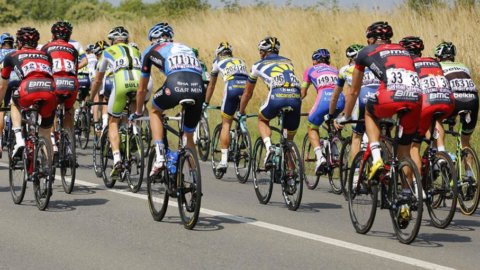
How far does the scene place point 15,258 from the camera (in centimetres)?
942

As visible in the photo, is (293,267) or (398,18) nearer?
(293,267)

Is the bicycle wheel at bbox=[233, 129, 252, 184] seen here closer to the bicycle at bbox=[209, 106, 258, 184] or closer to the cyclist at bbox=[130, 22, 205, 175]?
the bicycle at bbox=[209, 106, 258, 184]

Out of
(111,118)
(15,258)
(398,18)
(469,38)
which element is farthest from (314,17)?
(15,258)

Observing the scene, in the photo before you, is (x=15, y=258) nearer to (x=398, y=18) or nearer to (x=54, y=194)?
(x=54, y=194)

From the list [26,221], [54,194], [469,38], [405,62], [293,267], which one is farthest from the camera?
[469,38]

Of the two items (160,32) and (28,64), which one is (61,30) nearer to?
(28,64)

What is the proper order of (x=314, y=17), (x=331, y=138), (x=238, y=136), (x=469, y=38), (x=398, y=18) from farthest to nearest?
(x=314, y=17) < (x=398, y=18) < (x=469, y=38) < (x=238, y=136) < (x=331, y=138)

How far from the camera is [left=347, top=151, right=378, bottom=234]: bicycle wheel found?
10500mm

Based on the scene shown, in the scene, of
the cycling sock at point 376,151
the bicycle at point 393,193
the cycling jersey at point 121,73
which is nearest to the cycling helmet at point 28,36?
the cycling jersey at point 121,73

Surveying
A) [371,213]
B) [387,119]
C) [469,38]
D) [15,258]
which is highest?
[469,38]

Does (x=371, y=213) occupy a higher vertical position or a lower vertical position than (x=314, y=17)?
lower

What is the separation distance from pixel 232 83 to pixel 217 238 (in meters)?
6.01

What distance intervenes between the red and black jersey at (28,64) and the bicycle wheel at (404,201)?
4811 millimetres

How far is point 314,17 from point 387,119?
21.1 m
